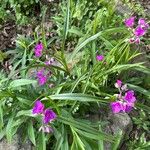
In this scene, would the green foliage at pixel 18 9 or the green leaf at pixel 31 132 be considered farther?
the green foliage at pixel 18 9

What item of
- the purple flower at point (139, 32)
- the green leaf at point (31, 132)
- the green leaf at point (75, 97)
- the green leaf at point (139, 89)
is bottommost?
the green leaf at point (31, 132)

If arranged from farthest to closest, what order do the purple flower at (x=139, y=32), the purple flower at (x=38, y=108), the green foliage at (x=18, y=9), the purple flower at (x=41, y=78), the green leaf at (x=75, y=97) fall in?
the green foliage at (x=18, y=9)
the purple flower at (x=41, y=78)
the purple flower at (x=139, y=32)
the green leaf at (x=75, y=97)
the purple flower at (x=38, y=108)

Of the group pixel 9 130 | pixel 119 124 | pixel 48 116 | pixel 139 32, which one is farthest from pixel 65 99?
pixel 139 32

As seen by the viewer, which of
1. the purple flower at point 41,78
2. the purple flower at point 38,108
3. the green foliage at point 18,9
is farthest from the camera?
the green foliage at point 18,9

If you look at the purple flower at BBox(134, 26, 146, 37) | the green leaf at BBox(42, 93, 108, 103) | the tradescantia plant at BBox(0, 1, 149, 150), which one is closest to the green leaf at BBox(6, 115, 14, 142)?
the tradescantia plant at BBox(0, 1, 149, 150)

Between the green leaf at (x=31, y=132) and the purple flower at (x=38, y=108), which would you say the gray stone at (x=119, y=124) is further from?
the purple flower at (x=38, y=108)

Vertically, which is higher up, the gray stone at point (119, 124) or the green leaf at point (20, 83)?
the green leaf at point (20, 83)

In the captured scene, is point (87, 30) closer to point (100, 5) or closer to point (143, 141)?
point (100, 5)

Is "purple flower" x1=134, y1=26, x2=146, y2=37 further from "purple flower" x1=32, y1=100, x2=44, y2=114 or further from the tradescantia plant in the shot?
"purple flower" x1=32, y1=100, x2=44, y2=114

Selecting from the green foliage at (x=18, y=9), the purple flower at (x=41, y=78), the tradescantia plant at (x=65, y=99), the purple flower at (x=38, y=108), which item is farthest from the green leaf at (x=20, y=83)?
the green foliage at (x=18, y=9)

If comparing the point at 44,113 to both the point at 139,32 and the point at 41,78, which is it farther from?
the point at 139,32
